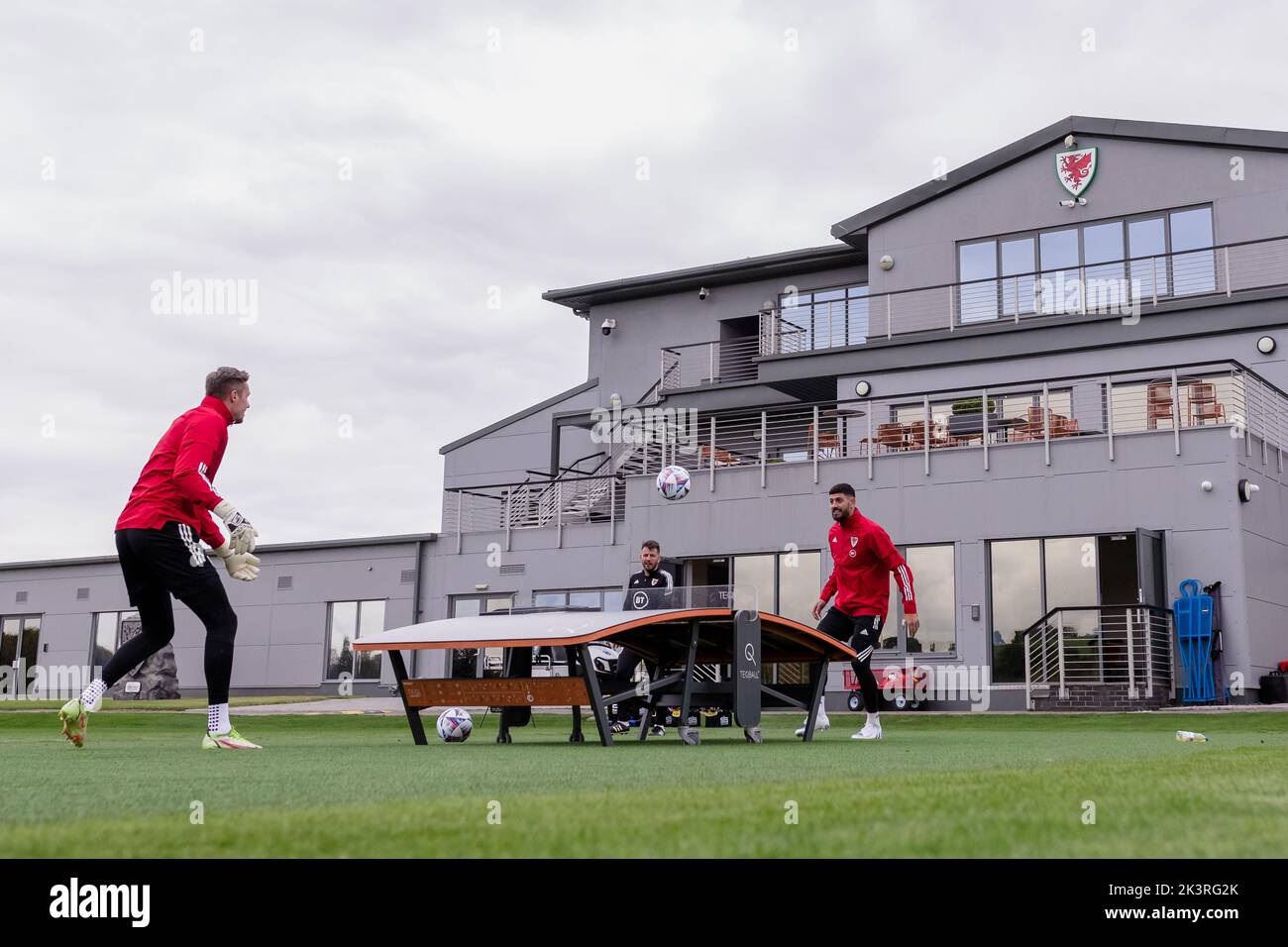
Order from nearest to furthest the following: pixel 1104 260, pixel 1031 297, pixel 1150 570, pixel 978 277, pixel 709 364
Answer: pixel 1150 570, pixel 1104 260, pixel 1031 297, pixel 978 277, pixel 709 364

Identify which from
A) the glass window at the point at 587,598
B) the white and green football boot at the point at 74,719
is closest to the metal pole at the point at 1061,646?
the glass window at the point at 587,598

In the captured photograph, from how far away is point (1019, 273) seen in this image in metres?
24.3

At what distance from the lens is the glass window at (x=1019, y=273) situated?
24531 millimetres

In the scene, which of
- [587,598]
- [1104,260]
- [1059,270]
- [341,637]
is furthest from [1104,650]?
[341,637]

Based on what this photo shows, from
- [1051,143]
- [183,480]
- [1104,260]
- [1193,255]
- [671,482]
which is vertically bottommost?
[183,480]

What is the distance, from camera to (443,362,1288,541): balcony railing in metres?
20.1

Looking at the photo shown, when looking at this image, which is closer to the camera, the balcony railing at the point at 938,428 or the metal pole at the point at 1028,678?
the metal pole at the point at 1028,678

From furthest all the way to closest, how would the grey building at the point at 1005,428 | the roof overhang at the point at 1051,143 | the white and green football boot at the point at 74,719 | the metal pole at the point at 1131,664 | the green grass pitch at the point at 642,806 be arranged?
1. the roof overhang at the point at 1051,143
2. the grey building at the point at 1005,428
3. the metal pole at the point at 1131,664
4. the white and green football boot at the point at 74,719
5. the green grass pitch at the point at 642,806

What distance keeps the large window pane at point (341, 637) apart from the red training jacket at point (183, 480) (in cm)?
2473

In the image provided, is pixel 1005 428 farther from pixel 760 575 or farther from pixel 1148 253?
pixel 1148 253

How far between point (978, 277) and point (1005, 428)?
539 cm

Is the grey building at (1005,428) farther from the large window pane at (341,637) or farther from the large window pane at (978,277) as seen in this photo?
the large window pane at (341,637)

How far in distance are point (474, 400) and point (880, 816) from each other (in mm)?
35228

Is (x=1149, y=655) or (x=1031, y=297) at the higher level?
(x=1031, y=297)
